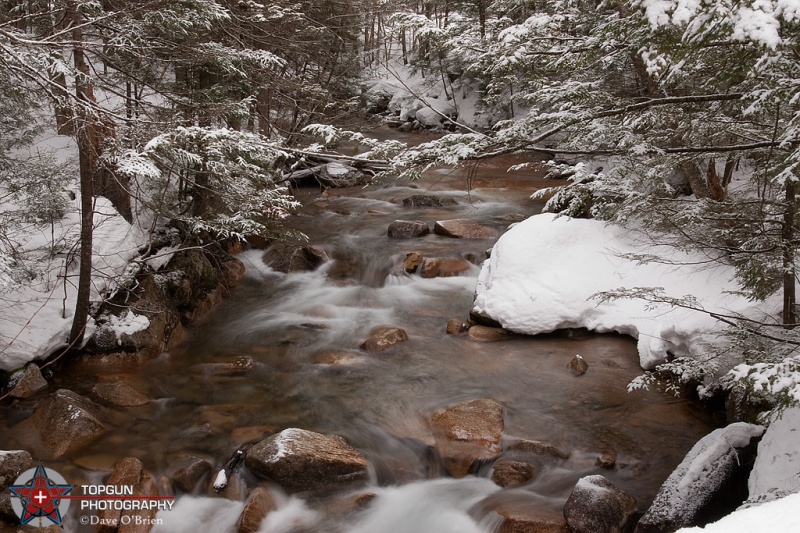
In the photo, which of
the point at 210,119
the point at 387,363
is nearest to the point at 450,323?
the point at 387,363

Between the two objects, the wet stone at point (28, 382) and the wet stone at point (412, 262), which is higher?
the wet stone at point (412, 262)

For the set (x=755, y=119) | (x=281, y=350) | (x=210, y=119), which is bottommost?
(x=281, y=350)

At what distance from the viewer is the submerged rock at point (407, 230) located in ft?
40.6

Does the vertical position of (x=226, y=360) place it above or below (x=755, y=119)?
below

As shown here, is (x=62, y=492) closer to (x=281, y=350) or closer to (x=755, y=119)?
(x=281, y=350)

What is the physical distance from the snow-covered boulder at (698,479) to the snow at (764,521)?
2611 millimetres

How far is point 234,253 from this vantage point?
1116 centimetres

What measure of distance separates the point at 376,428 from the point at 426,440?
27.1 inches

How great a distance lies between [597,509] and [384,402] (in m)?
3.10

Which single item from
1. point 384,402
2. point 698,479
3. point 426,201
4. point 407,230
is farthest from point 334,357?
point 426,201

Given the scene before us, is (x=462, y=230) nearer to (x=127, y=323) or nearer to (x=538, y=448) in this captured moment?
(x=538, y=448)

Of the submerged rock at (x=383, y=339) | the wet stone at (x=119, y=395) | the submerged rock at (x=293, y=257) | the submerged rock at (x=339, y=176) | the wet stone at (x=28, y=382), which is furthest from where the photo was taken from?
the submerged rock at (x=339, y=176)

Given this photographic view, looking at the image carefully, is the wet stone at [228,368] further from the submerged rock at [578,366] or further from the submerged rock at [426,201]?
the submerged rock at [426,201]
